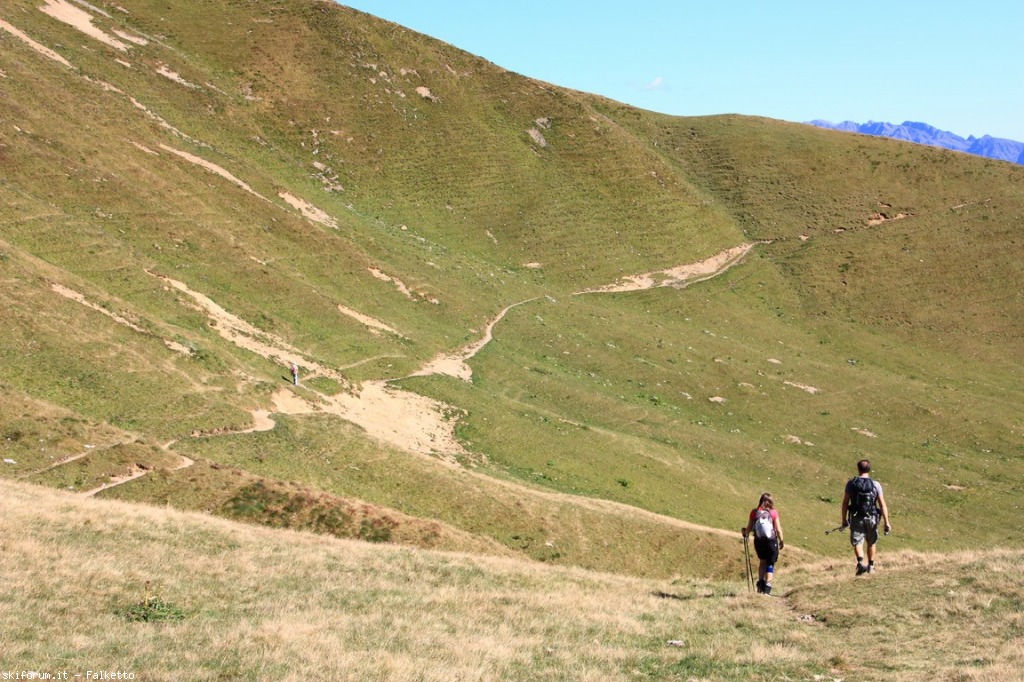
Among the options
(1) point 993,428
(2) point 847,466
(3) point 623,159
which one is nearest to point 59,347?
(2) point 847,466

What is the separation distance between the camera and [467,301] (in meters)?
72.8

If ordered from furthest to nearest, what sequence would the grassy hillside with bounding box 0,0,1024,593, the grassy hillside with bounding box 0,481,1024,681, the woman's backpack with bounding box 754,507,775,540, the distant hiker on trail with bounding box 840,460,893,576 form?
the grassy hillside with bounding box 0,0,1024,593 < the woman's backpack with bounding box 754,507,775,540 < the distant hiker on trail with bounding box 840,460,893,576 < the grassy hillside with bounding box 0,481,1024,681

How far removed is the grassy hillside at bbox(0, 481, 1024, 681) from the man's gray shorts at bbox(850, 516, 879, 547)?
96 cm

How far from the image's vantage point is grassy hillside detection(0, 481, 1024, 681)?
43.5ft

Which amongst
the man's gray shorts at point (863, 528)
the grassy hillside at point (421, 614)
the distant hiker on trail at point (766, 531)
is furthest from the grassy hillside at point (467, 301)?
the man's gray shorts at point (863, 528)

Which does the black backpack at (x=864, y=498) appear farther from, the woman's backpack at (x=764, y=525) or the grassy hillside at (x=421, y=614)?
the woman's backpack at (x=764, y=525)

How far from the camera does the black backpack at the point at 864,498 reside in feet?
65.4

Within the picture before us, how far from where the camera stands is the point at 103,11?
93500 millimetres

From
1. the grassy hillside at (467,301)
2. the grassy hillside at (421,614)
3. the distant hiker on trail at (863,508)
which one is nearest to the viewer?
the grassy hillside at (421,614)

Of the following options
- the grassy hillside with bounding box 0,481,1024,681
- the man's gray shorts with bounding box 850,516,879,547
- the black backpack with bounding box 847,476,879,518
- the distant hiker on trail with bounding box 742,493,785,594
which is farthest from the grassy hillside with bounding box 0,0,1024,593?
the black backpack with bounding box 847,476,879,518

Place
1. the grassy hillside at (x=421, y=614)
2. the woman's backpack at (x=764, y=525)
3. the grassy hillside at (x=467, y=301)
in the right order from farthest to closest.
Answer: the grassy hillside at (x=467, y=301) < the woman's backpack at (x=764, y=525) < the grassy hillside at (x=421, y=614)

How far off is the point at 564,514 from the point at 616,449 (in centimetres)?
1446

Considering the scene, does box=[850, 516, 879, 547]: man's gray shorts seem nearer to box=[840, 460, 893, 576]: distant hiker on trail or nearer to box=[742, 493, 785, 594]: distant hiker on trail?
box=[840, 460, 893, 576]: distant hiker on trail

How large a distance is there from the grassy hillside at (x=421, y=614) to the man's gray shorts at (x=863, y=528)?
3.16ft
